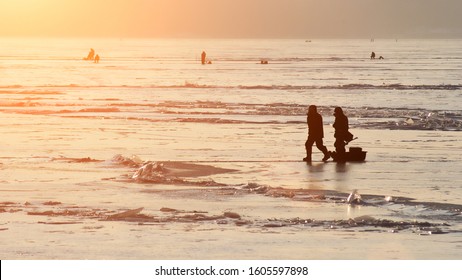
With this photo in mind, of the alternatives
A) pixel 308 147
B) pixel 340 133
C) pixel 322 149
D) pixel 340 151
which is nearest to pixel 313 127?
pixel 308 147

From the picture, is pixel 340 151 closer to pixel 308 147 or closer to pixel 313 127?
pixel 308 147

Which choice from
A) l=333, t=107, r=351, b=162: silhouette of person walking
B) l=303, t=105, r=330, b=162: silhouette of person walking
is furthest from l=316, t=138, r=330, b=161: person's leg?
l=333, t=107, r=351, b=162: silhouette of person walking

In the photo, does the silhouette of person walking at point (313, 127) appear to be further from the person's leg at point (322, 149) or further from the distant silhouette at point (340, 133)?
the distant silhouette at point (340, 133)

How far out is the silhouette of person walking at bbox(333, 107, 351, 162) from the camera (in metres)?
20.7

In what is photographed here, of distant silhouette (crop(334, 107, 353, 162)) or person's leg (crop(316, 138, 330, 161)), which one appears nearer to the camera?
distant silhouette (crop(334, 107, 353, 162))

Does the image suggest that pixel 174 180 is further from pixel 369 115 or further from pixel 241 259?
pixel 369 115

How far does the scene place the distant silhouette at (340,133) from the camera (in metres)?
20.7

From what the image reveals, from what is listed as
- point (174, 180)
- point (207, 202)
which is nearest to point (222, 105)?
point (174, 180)

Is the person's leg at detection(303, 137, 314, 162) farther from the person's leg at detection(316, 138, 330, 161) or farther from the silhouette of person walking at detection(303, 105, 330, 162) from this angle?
the person's leg at detection(316, 138, 330, 161)

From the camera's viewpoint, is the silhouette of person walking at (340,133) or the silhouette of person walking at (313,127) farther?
the silhouette of person walking at (340,133)

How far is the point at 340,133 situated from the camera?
20703 millimetres

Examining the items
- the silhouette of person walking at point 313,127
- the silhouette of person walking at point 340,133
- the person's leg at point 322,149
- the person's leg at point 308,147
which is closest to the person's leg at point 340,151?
the silhouette of person walking at point 340,133

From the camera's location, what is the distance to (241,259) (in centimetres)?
1181

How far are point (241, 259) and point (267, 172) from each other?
773 cm
